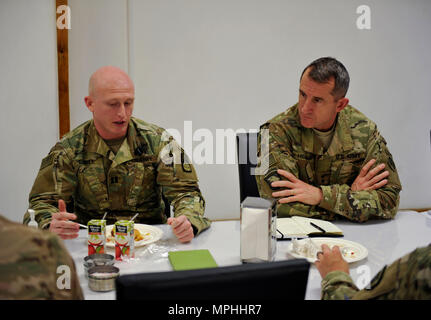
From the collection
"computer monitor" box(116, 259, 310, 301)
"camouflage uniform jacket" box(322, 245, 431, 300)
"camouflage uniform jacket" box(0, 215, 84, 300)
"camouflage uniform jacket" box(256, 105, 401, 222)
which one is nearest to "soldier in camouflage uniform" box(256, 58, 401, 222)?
"camouflage uniform jacket" box(256, 105, 401, 222)

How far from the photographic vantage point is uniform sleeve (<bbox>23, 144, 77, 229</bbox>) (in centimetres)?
202

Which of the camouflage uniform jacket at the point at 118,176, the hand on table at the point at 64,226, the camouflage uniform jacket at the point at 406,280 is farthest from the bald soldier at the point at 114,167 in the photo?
the camouflage uniform jacket at the point at 406,280

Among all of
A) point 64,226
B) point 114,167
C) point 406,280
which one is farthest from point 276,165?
point 406,280

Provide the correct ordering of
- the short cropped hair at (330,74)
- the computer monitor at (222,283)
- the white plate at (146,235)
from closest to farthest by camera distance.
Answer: the computer monitor at (222,283)
the white plate at (146,235)
the short cropped hair at (330,74)

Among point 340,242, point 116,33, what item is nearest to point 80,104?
point 116,33

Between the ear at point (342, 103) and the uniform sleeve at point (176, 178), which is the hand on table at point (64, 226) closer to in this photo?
the uniform sleeve at point (176, 178)

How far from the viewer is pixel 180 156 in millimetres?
2242

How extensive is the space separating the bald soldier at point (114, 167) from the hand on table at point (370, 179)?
29.0 inches

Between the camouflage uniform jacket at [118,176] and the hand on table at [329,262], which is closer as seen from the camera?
the hand on table at [329,262]

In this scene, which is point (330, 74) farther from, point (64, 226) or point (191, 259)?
point (64, 226)

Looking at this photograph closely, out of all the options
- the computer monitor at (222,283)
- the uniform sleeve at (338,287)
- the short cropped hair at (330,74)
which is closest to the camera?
the computer monitor at (222,283)

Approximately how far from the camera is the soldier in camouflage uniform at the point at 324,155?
2084mm
